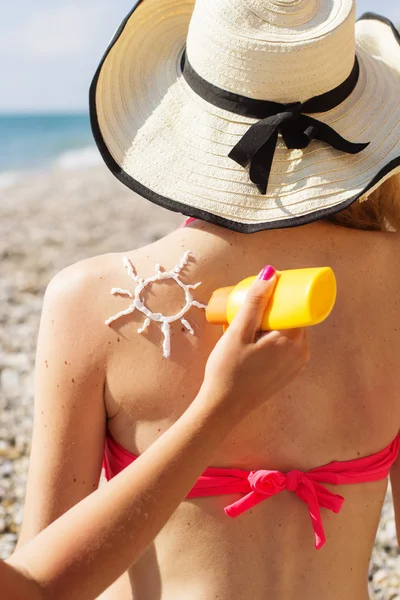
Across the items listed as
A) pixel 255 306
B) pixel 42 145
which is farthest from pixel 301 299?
pixel 42 145

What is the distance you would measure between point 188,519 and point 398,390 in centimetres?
50

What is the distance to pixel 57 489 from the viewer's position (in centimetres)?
151

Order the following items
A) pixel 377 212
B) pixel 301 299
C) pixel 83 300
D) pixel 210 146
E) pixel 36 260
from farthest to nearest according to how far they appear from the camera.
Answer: pixel 36 260
pixel 377 212
pixel 210 146
pixel 83 300
pixel 301 299

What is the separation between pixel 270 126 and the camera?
155 cm

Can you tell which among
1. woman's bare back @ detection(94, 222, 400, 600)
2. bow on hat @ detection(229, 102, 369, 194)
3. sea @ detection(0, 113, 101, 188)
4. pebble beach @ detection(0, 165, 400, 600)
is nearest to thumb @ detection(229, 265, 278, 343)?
woman's bare back @ detection(94, 222, 400, 600)

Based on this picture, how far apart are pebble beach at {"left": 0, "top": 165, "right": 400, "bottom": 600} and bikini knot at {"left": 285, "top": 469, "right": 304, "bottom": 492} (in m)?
2.50

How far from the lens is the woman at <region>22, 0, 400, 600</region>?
1.49 metres

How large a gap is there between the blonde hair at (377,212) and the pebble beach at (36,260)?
2.50 meters

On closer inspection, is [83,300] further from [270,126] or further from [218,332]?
[270,126]

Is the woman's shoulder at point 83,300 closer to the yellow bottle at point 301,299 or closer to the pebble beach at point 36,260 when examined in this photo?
the yellow bottle at point 301,299

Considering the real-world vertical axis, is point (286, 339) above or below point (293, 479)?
above

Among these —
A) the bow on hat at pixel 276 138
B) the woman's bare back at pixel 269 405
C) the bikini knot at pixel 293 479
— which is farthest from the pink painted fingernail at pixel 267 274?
the bikini knot at pixel 293 479

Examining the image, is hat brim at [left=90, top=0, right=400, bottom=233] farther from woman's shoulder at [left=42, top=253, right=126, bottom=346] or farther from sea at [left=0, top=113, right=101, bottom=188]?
sea at [left=0, top=113, right=101, bottom=188]

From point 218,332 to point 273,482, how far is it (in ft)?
0.99
